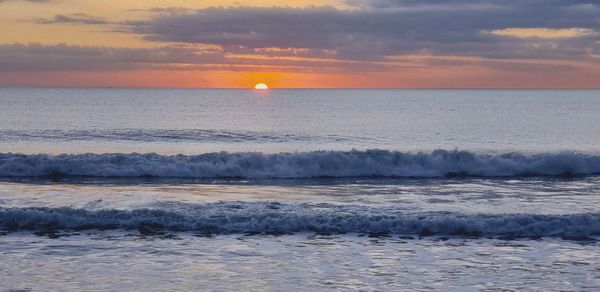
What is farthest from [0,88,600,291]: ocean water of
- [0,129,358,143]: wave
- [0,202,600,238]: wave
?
[0,129,358,143]: wave

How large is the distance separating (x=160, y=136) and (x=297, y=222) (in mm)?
32657

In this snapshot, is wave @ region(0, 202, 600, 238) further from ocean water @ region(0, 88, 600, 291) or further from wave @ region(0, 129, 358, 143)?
wave @ region(0, 129, 358, 143)

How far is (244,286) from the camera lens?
1080cm

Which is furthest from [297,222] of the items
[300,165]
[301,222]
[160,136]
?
[160,136]

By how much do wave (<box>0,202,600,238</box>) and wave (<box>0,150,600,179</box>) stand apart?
989cm

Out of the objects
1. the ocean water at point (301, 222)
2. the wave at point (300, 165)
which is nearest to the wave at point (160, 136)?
the wave at point (300, 165)

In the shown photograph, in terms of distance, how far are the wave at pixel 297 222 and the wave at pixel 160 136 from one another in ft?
91.2

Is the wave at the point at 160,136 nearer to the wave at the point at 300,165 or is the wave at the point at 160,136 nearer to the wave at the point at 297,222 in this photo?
the wave at the point at 300,165

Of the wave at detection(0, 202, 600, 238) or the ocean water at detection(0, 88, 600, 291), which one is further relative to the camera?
the wave at detection(0, 202, 600, 238)

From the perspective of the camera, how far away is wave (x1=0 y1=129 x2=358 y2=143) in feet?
144

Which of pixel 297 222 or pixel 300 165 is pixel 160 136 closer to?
pixel 300 165

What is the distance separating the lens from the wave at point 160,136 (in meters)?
44.0

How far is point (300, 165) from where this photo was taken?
89.8 feet

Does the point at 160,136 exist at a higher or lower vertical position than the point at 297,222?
higher
